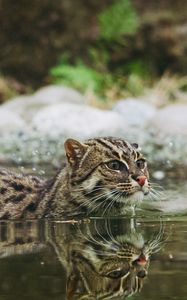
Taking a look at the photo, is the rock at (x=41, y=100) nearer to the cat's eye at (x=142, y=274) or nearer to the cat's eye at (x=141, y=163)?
the cat's eye at (x=141, y=163)

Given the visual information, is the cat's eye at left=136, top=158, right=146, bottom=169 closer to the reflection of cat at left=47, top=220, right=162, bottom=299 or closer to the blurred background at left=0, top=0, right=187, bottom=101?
the reflection of cat at left=47, top=220, right=162, bottom=299

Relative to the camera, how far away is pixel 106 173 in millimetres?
10375

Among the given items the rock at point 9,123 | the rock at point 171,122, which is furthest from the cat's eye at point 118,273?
the rock at point 9,123

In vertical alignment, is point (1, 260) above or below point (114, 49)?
below

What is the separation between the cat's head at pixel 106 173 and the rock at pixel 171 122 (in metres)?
9.20

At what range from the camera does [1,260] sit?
27.3ft

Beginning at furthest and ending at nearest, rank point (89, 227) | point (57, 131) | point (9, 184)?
point (57, 131), point (9, 184), point (89, 227)

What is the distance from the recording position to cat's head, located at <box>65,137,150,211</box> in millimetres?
10125

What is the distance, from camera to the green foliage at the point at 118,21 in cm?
2539

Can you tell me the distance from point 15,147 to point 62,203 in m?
8.19

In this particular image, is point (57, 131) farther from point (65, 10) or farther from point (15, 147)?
point (65, 10)

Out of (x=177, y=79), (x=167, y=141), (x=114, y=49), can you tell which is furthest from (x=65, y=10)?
(x=167, y=141)

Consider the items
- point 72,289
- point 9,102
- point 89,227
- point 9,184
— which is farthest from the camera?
point 9,102

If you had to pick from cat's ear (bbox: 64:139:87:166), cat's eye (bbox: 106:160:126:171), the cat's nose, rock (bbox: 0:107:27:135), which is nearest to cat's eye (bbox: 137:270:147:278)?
the cat's nose
